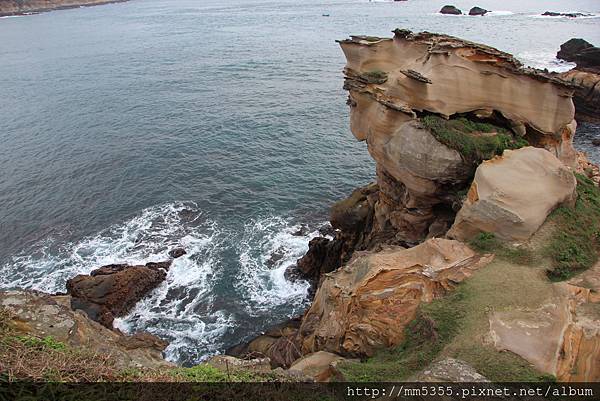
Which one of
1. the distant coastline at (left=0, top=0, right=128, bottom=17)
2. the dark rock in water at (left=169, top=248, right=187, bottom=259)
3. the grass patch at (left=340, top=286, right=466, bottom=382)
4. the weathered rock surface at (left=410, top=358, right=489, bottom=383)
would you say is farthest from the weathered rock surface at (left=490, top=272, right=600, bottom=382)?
the distant coastline at (left=0, top=0, right=128, bottom=17)

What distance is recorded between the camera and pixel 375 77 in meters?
22.8

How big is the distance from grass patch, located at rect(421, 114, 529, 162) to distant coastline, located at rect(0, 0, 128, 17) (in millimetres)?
176132

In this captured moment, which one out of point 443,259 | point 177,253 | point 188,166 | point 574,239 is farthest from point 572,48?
point 177,253

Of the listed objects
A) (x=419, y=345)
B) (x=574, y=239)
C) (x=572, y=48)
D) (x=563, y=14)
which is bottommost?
(x=419, y=345)

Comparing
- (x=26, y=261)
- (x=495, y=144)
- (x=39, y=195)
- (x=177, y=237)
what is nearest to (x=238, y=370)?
(x=495, y=144)

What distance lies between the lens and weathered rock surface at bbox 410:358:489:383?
32.8ft

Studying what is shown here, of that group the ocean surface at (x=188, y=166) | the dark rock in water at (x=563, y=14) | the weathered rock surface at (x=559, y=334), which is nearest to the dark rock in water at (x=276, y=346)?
the ocean surface at (x=188, y=166)

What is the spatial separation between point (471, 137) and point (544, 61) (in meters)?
55.8

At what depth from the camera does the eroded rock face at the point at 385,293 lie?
14.1 meters

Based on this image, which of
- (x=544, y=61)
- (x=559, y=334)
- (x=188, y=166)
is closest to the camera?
(x=559, y=334)

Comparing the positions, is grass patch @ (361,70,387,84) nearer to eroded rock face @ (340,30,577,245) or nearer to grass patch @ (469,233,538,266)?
eroded rock face @ (340,30,577,245)

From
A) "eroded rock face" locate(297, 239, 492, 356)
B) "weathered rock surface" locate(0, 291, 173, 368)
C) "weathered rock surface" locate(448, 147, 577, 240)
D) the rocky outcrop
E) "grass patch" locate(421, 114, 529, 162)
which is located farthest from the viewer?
the rocky outcrop

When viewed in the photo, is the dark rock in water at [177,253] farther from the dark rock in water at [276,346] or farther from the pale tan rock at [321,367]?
the pale tan rock at [321,367]

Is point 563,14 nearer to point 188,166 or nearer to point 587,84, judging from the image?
point 587,84
